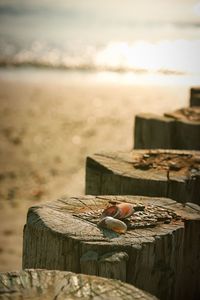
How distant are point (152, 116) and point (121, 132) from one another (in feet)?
19.1

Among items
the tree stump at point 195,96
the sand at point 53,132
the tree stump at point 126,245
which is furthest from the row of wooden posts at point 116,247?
the tree stump at point 195,96

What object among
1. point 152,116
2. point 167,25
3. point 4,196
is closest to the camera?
point 167,25

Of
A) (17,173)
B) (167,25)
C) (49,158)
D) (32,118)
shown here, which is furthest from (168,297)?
(32,118)

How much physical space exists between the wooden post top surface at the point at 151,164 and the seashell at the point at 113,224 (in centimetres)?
59

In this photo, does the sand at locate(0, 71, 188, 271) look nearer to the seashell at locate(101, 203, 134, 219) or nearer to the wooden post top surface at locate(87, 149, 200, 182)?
the wooden post top surface at locate(87, 149, 200, 182)

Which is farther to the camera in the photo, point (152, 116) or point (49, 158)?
point (49, 158)

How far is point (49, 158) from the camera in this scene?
8398 mm

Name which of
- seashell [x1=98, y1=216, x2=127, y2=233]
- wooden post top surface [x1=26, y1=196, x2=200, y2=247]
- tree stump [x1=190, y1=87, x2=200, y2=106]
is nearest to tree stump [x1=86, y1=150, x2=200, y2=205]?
wooden post top surface [x1=26, y1=196, x2=200, y2=247]

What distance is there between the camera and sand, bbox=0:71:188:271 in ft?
20.5

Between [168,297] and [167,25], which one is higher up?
[167,25]

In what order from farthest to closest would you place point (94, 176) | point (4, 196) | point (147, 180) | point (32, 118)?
point (32, 118) < point (4, 196) < point (94, 176) < point (147, 180)

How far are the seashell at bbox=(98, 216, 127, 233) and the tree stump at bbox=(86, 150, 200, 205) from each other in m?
0.57

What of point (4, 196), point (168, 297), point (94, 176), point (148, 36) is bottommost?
point (4, 196)

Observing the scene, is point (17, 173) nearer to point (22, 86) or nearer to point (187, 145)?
point (187, 145)
